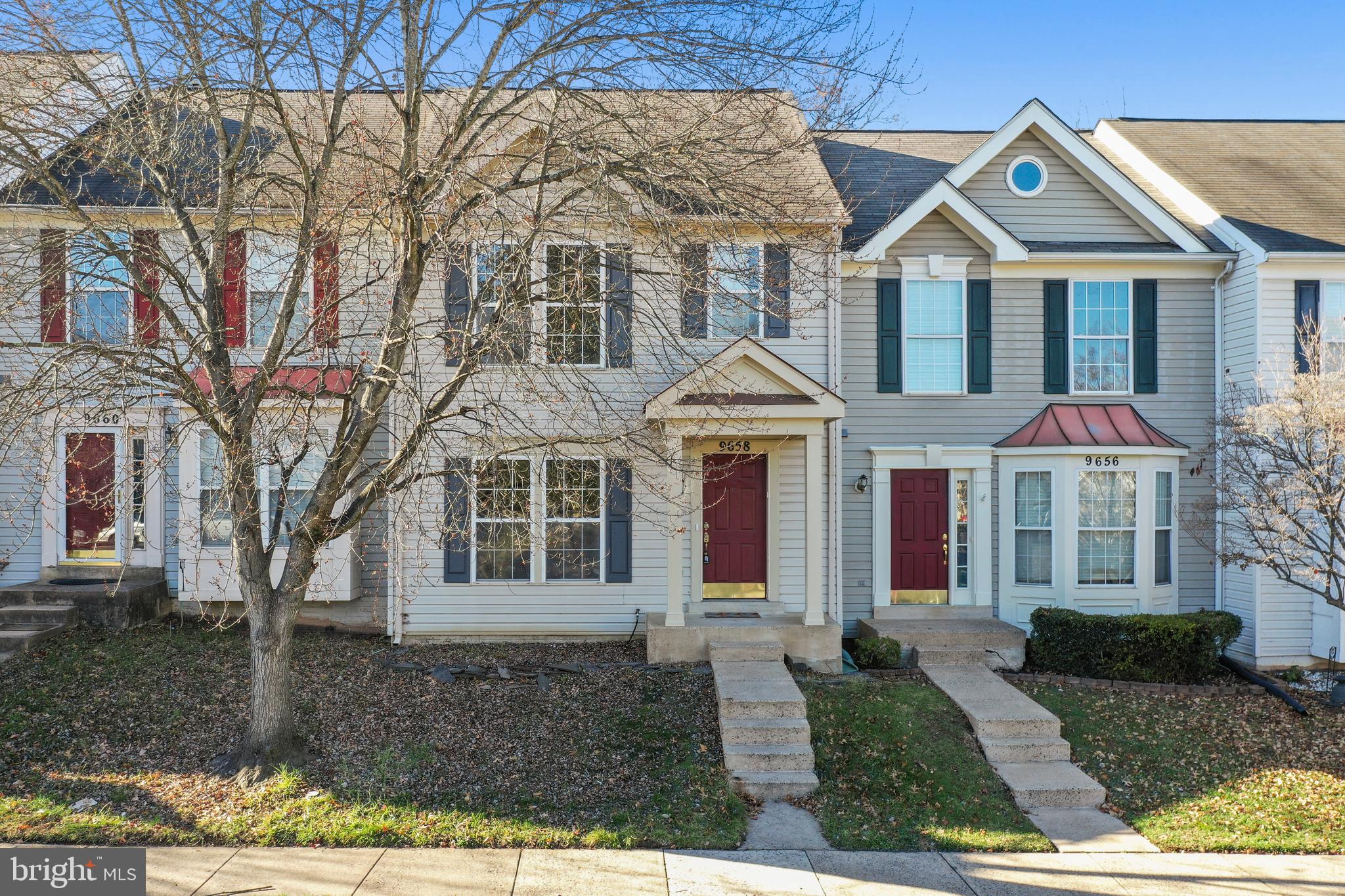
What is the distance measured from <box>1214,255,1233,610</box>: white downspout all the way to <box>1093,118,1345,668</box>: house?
1cm

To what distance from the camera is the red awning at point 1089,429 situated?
12.2m

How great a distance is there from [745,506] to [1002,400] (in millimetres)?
4111

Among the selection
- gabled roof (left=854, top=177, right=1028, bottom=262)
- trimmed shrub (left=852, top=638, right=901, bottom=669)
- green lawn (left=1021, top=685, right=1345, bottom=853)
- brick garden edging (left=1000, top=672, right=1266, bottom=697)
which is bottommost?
green lawn (left=1021, top=685, right=1345, bottom=853)

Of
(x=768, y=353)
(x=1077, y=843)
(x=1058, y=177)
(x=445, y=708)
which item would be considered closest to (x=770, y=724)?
(x=1077, y=843)

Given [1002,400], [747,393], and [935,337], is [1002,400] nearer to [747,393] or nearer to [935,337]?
[935,337]

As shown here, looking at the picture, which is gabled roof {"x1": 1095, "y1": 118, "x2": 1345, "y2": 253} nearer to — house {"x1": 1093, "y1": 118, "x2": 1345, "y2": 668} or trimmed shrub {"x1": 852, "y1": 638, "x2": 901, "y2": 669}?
house {"x1": 1093, "y1": 118, "x2": 1345, "y2": 668}

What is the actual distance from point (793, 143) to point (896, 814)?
19.3ft

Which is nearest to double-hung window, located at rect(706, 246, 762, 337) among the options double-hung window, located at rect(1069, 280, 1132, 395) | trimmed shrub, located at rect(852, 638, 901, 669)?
trimmed shrub, located at rect(852, 638, 901, 669)

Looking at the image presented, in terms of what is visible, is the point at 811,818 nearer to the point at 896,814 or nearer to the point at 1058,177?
the point at 896,814

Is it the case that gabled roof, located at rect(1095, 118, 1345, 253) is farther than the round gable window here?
No

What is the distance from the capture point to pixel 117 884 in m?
5.98

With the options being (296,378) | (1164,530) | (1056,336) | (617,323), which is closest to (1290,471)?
(1164,530)

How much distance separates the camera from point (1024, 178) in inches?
512

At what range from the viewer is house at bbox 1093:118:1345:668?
11922mm
